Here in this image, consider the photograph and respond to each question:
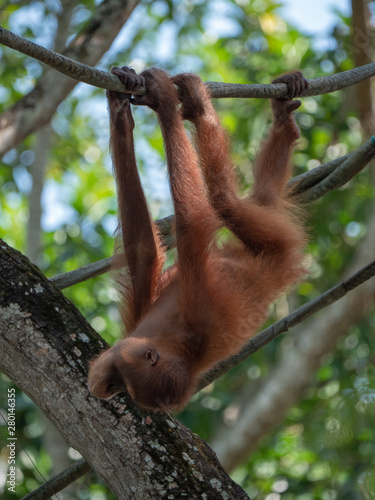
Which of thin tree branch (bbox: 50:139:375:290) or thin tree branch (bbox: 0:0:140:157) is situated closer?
thin tree branch (bbox: 50:139:375:290)

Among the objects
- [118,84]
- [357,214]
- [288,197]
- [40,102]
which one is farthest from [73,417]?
[357,214]

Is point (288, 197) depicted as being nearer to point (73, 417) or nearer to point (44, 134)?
point (73, 417)

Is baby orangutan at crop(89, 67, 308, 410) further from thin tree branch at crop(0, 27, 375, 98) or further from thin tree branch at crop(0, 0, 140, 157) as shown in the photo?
thin tree branch at crop(0, 0, 140, 157)

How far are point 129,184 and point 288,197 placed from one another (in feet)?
4.08

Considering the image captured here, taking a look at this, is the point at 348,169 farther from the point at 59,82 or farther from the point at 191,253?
the point at 59,82

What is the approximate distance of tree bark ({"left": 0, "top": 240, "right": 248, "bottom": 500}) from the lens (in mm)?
2717

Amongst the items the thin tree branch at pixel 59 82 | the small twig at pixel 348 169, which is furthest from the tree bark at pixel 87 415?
the thin tree branch at pixel 59 82

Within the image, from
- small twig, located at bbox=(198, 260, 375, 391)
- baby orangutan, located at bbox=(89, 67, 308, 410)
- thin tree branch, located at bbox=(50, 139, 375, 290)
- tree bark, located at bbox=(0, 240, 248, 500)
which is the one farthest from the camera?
thin tree branch, located at bbox=(50, 139, 375, 290)

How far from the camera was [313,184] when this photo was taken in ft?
13.8

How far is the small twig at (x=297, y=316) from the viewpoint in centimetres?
340

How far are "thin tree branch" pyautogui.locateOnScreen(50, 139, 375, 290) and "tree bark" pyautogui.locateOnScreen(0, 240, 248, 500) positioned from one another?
583mm

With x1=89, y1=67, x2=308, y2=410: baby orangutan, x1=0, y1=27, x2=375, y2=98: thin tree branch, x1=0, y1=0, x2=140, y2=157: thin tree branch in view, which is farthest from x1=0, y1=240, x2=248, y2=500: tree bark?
x1=0, y1=0, x2=140, y2=157: thin tree branch

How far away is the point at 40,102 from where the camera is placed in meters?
5.68

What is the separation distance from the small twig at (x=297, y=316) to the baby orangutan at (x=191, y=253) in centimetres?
11
